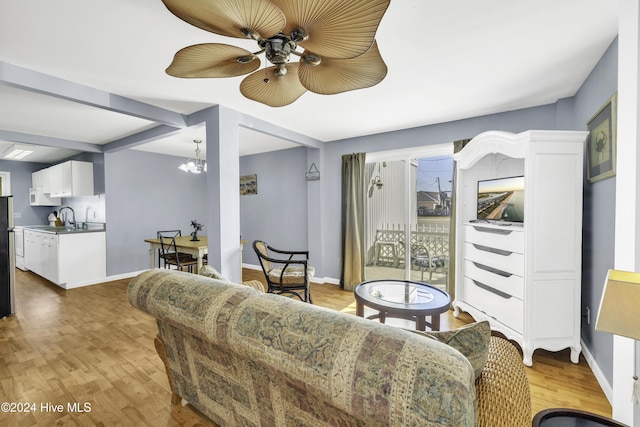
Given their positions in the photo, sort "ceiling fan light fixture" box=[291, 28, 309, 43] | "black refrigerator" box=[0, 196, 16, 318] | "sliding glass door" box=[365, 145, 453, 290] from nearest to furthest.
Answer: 1. "ceiling fan light fixture" box=[291, 28, 309, 43]
2. "black refrigerator" box=[0, 196, 16, 318]
3. "sliding glass door" box=[365, 145, 453, 290]

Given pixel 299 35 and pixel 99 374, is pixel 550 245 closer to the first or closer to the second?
pixel 299 35

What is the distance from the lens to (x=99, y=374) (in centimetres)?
220

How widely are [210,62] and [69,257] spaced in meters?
4.78

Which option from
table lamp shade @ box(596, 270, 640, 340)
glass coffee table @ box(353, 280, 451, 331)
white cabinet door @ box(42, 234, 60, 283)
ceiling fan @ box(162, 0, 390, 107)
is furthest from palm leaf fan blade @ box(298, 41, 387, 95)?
white cabinet door @ box(42, 234, 60, 283)

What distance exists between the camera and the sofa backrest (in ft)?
2.29

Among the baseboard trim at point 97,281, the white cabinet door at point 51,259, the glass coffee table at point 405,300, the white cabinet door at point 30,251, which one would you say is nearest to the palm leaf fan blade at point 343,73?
the glass coffee table at point 405,300

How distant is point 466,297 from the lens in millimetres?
3275

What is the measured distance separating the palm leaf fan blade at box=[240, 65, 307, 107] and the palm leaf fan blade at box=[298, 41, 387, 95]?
142 mm

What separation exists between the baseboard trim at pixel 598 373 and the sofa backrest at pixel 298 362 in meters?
2.15

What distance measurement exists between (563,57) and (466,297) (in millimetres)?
2399

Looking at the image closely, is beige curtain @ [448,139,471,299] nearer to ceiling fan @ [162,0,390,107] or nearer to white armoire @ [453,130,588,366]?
white armoire @ [453,130,588,366]

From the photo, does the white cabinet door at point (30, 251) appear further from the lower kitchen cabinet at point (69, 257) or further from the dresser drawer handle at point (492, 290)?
the dresser drawer handle at point (492, 290)

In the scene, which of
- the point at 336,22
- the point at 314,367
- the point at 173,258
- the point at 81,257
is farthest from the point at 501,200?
the point at 81,257

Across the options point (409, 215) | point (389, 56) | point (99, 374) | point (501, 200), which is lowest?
point (99, 374)
